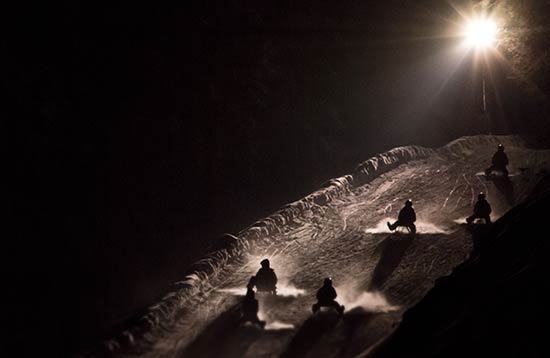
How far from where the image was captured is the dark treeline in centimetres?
2502

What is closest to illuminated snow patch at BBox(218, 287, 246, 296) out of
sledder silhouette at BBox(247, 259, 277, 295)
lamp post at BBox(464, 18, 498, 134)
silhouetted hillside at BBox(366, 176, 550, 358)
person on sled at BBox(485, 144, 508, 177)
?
sledder silhouette at BBox(247, 259, 277, 295)

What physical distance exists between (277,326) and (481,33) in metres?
35.0

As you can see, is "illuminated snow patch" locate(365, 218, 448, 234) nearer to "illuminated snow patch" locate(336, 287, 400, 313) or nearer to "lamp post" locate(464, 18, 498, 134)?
"illuminated snow patch" locate(336, 287, 400, 313)

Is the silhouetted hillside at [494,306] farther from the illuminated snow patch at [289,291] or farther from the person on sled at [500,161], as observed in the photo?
the person on sled at [500,161]

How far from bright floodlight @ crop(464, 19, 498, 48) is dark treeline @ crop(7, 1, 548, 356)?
7.98 ft

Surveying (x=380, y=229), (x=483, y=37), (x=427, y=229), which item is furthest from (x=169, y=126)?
(x=483, y=37)

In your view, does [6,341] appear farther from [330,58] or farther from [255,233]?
[330,58]

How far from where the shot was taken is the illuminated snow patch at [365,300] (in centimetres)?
1254

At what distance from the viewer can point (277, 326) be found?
1227 centimetres

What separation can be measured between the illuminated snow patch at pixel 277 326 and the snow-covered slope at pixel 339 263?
3 cm

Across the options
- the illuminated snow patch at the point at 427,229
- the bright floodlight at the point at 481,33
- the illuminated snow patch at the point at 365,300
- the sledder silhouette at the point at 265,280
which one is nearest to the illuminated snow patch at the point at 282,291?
the sledder silhouette at the point at 265,280

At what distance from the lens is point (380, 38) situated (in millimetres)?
40594

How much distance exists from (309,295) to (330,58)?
27.2 meters

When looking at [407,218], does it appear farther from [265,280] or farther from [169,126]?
[169,126]
